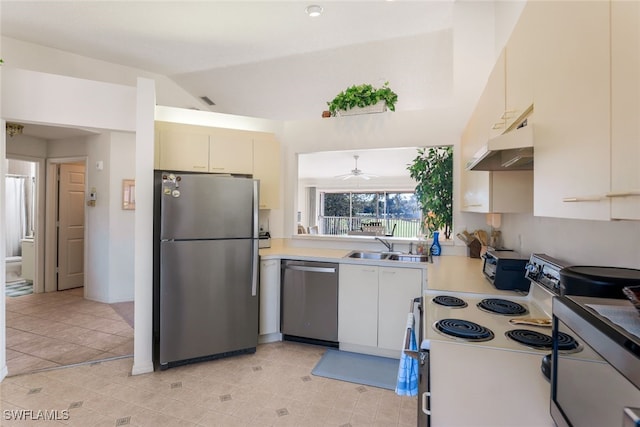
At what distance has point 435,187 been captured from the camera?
3373mm

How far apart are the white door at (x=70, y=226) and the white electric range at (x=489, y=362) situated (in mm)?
5840

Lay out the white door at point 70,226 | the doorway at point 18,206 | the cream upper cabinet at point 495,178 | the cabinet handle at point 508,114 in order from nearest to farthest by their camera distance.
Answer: the cabinet handle at point 508,114 → the cream upper cabinet at point 495,178 → the white door at point 70,226 → the doorway at point 18,206

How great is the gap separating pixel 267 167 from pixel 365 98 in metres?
1.29

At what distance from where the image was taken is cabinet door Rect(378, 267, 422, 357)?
275cm

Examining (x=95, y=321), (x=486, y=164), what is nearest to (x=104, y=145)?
(x=95, y=321)

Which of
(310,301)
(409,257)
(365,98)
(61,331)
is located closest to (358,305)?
(310,301)

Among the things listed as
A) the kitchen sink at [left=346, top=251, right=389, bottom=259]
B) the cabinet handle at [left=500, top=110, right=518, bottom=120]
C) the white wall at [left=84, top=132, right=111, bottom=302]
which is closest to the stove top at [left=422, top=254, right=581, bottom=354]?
the cabinet handle at [left=500, top=110, right=518, bottom=120]

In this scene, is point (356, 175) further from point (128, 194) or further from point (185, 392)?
point (185, 392)

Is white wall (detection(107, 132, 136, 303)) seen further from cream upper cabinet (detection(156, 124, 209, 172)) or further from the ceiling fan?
the ceiling fan

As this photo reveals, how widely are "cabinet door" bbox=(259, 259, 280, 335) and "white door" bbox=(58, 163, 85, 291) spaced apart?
13.4ft

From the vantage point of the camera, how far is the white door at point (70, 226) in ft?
16.7

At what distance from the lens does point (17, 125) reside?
3.79 metres

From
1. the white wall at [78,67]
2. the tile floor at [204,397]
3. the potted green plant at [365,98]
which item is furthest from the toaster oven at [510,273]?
the white wall at [78,67]

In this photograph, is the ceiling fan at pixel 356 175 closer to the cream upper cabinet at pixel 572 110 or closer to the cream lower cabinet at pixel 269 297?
the cream lower cabinet at pixel 269 297
